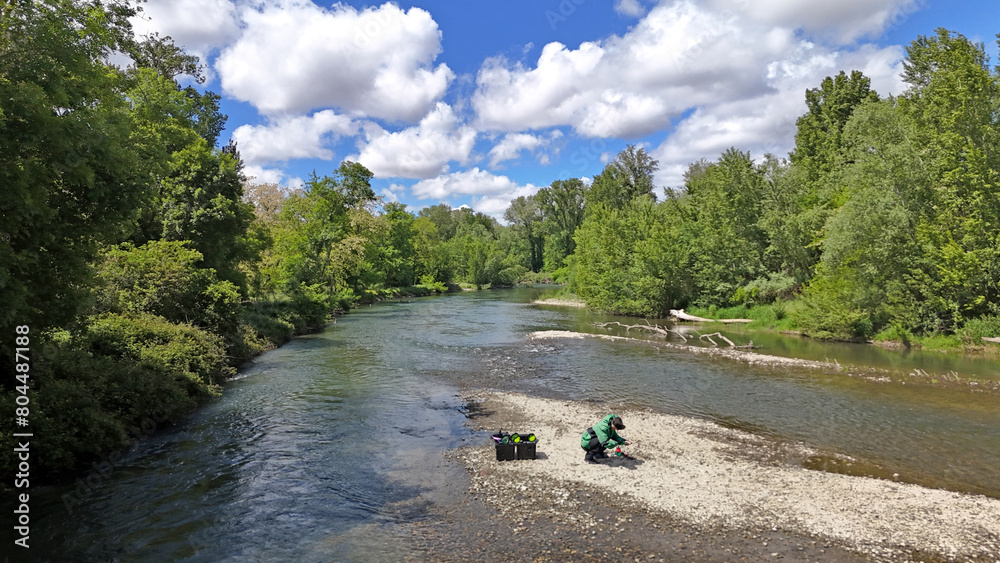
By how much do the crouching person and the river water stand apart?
134 inches

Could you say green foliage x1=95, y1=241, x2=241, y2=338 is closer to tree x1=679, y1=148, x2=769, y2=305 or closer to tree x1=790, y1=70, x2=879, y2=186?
tree x1=679, y1=148, x2=769, y2=305

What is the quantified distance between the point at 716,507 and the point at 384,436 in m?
9.65

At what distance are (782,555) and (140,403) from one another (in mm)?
17135

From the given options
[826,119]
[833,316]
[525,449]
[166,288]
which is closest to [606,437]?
[525,449]

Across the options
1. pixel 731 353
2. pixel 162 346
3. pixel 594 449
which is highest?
pixel 162 346

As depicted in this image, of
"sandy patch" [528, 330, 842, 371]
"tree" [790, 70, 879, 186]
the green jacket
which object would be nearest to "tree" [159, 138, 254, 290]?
"sandy patch" [528, 330, 842, 371]

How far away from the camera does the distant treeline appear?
11039 mm

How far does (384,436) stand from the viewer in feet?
52.1

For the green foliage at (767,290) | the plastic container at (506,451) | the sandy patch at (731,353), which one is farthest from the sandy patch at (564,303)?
the plastic container at (506,451)

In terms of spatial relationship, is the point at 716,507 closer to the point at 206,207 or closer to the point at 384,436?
the point at 384,436

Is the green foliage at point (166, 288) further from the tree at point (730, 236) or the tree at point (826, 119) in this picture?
the tree at point (826, 119)

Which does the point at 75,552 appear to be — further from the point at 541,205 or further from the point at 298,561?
the point at 541,205

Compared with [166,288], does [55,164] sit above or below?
above

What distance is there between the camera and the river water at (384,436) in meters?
9.87
